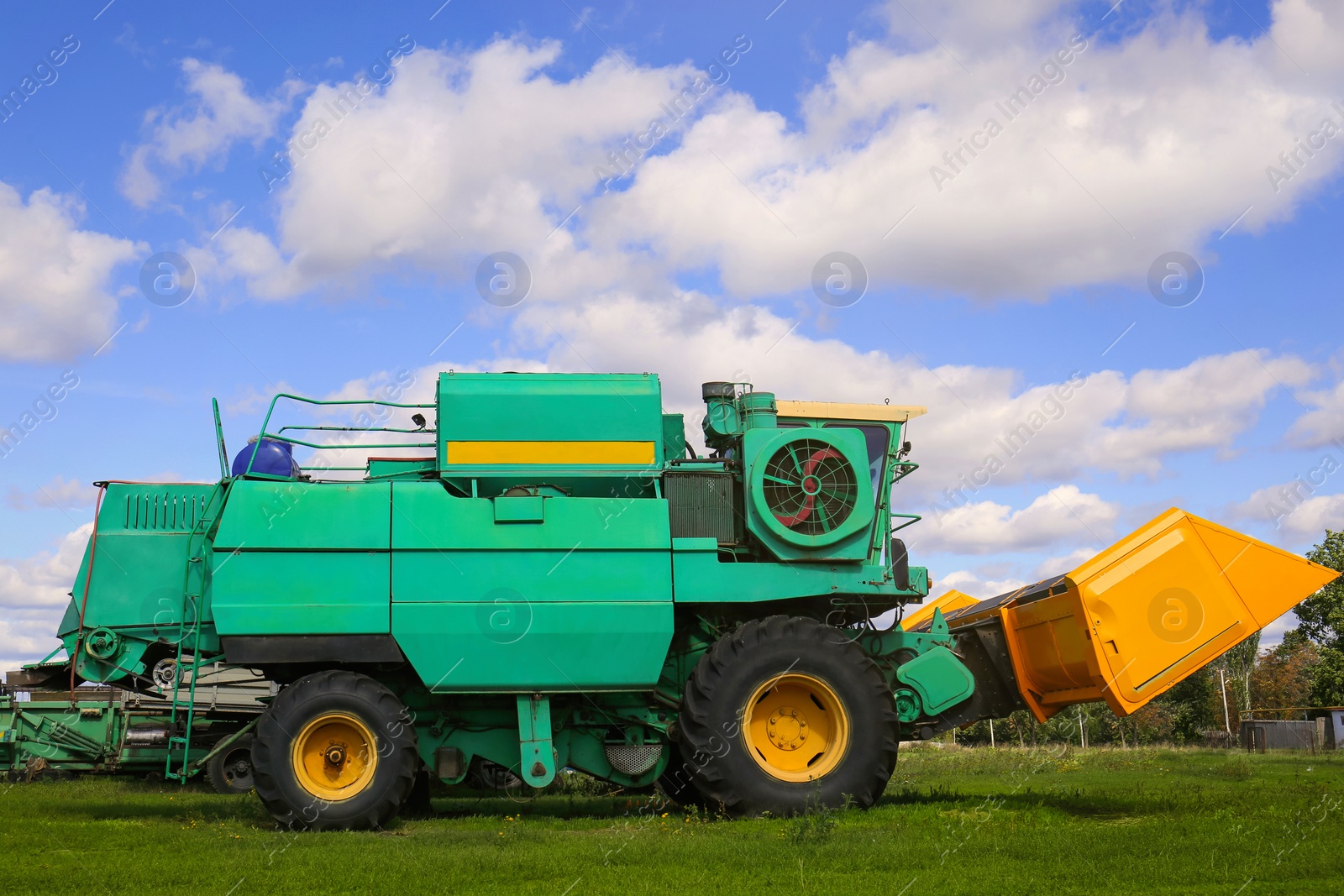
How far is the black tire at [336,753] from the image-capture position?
35.0 feet

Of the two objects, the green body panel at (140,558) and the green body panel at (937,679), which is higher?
the green body panel at (140,558)

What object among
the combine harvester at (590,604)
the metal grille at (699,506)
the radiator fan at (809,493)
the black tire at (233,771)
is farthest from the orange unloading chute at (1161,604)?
the black tire at (233,771)

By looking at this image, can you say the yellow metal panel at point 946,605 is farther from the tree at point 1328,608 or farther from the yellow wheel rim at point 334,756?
the tree at point 1328,608

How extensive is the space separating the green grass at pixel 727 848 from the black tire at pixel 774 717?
35 cm

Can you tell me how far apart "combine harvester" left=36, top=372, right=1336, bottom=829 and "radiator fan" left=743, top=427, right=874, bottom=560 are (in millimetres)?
26

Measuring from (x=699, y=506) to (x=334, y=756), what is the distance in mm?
4322

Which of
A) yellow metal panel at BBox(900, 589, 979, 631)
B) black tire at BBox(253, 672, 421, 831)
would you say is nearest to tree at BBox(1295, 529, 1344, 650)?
yellow metal panel at BBox(900, 589, 979, 631)

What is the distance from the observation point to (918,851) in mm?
8898

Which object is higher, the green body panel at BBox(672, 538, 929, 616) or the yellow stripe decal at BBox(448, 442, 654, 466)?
the yellow stripe decal at BBox(448, 442, 654, 466)

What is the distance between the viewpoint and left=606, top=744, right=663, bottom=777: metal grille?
11.7 m

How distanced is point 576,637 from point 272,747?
2.99 meters

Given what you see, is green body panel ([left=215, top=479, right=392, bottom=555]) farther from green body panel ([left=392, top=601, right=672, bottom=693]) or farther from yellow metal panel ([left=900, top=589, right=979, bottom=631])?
yellow metal panel ([left=900, top=589, right=979, bottom=631])

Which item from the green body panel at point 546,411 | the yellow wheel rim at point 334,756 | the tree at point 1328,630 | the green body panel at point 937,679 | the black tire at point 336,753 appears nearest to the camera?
the black tire at point 336,753

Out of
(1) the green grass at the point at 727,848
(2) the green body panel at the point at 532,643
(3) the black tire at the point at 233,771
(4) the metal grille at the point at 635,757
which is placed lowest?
(1) the green grass at the point at 727,848
